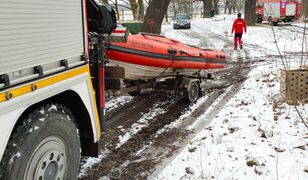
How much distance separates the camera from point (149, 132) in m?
5.93

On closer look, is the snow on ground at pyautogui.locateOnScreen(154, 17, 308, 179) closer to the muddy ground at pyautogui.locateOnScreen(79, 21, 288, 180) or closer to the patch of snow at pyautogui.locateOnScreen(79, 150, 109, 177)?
the muddy ground at pyautogui.locateOnScreen(79, 21, 288, 180)

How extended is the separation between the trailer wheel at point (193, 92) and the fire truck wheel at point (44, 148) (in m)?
4.62

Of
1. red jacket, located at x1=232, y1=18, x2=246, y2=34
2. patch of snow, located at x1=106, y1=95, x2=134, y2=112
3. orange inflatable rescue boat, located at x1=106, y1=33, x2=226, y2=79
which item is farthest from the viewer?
red jacket, located at x1=232, y1=18, x2=246, y2=34

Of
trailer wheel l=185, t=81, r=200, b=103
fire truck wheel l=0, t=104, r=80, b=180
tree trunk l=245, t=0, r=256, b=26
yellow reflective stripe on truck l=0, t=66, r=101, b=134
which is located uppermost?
tree trunk l=245, t=0, r=256, b=26

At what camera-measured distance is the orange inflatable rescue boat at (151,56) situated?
6.26 meters

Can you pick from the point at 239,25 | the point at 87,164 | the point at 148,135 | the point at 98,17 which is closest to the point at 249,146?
the point at 148,135

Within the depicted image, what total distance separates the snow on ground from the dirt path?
0.76ft

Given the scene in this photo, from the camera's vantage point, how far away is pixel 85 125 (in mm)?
3609

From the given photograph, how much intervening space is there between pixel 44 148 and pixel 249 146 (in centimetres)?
307

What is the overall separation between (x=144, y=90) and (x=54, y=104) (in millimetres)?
4262

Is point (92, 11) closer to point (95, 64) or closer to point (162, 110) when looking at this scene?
point (95, 64)

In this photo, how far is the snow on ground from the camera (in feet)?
14.0

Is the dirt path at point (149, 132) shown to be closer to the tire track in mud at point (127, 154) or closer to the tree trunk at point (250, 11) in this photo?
the tire track in mud at point (127, 154)

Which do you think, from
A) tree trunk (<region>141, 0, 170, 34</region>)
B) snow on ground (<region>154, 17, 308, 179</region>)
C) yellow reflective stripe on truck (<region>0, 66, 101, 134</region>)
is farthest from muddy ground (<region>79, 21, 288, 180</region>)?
tree trunk (<region>141, 0, 170, 34</region>)
